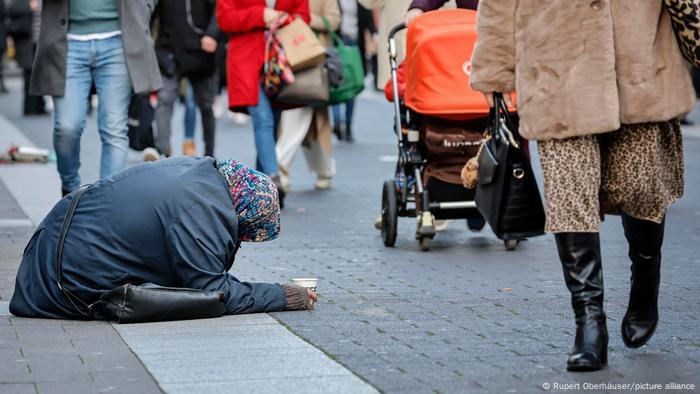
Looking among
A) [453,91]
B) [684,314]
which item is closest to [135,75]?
[453,91]

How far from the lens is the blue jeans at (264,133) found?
10.6 metres

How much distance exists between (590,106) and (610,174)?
35 cm

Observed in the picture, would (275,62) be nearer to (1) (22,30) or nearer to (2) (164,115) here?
(2) (164,115)

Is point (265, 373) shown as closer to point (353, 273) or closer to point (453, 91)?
point (353, 273)

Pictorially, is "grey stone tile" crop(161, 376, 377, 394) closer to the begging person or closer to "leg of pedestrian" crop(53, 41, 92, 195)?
the begging person

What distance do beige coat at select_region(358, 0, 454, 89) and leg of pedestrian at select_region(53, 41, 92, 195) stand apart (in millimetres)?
2065

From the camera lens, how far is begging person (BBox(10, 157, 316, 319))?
582 centimetres

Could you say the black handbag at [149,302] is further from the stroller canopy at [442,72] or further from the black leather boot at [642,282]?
the stroller canopy at [442,72]

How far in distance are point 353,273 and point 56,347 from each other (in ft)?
7.86

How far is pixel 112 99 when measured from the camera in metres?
8.73

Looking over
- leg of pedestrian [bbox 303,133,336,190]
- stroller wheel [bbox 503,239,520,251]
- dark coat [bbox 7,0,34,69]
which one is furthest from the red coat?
dark coat [bbox 7,0,34,69]

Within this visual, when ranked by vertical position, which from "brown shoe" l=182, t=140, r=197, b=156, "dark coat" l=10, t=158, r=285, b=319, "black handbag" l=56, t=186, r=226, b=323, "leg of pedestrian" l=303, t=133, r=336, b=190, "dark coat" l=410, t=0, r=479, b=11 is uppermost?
"dark coat" l=410, t=0, r=479, b=11

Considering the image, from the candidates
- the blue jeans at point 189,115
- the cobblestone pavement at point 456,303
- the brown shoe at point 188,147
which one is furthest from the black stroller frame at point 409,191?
the blue jeans at point 189,115

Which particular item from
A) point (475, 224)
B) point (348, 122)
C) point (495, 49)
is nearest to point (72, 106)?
point (475, 224)
